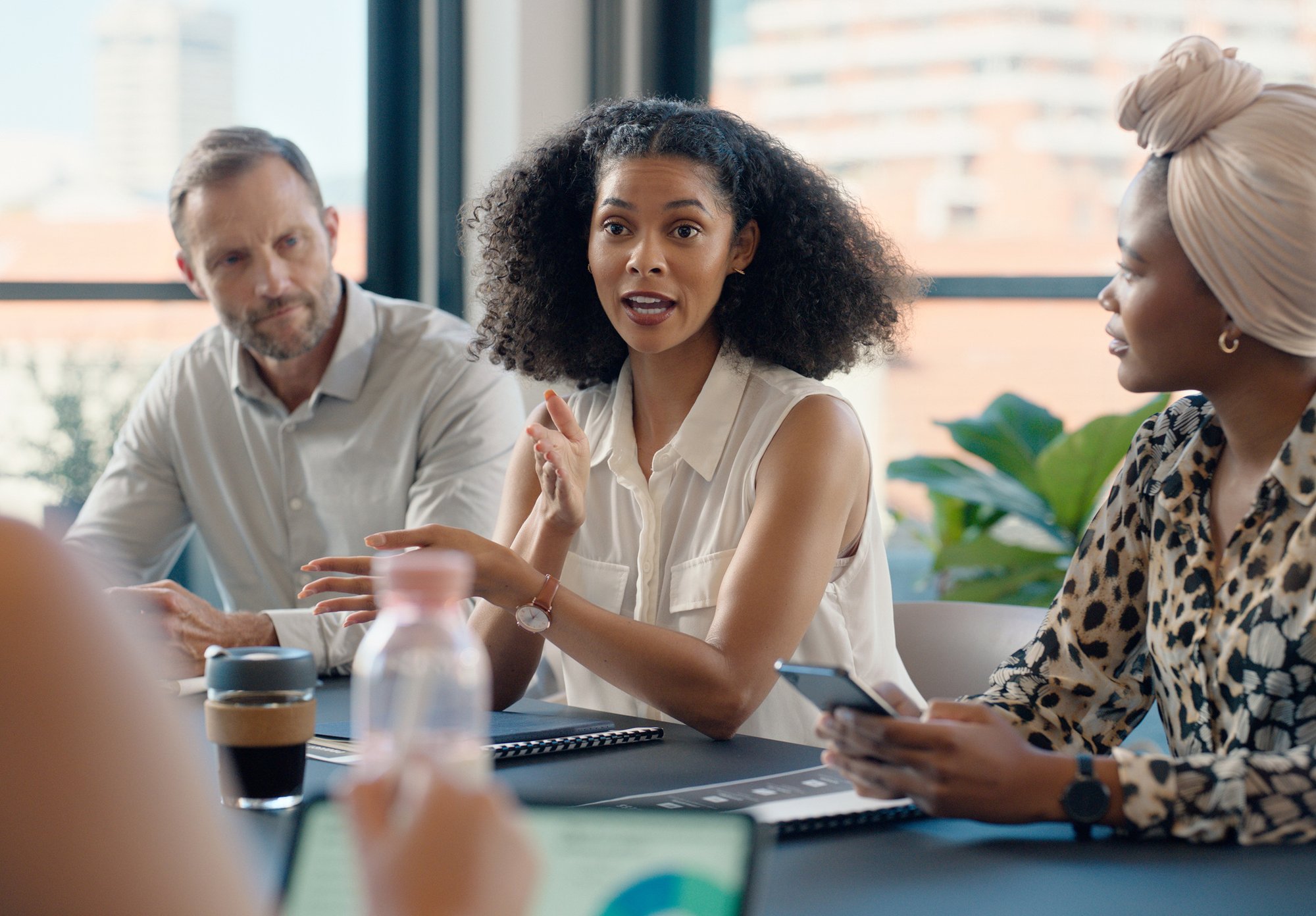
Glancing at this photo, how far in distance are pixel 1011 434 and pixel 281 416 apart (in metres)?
1.51

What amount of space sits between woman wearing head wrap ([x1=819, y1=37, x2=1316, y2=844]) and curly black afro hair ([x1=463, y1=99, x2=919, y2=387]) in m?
0.64

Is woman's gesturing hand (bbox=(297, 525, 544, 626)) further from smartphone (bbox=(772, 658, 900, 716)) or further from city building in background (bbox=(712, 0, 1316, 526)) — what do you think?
city building in background (bbox=(712, 0, 1316, 526))

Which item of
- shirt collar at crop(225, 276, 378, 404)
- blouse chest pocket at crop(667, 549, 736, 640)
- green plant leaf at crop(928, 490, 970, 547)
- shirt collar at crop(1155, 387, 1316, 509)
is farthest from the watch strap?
green plant leaf at crop(928, 490, 970, 547)

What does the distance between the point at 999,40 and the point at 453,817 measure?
10.5ft

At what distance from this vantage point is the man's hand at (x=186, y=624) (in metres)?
1.86

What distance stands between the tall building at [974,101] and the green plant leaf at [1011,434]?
0.60 meters

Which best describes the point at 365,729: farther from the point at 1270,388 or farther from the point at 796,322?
the point at 796,322

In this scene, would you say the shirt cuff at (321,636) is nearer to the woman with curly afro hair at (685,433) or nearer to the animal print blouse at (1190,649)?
the woman with curly afro hair at (685,433)

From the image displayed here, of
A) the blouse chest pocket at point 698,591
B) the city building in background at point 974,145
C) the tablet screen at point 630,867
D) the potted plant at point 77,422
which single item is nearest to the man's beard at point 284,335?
the potted plant at point 77,422

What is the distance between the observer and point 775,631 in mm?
1666

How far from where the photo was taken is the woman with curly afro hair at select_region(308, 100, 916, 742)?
5.49 feet

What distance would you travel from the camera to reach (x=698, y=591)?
6.09 ft

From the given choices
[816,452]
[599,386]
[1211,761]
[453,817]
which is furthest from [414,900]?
[599,386]

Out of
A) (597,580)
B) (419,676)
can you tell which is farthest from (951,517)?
(419,676)
